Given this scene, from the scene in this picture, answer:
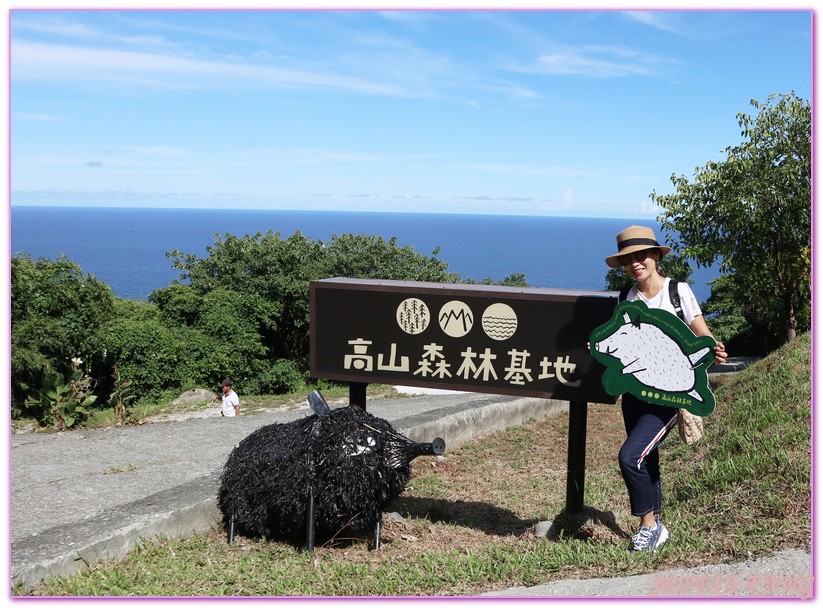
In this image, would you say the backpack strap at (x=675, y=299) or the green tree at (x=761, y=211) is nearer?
the backpack strap at (x=675, y=299)

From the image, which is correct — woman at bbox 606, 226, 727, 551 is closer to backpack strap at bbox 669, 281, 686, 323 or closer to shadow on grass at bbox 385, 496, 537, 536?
backpack strap at bbox 669, 281, 686, 323

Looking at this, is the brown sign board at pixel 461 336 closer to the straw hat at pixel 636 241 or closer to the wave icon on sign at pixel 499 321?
the wave icon on sign at pixel 499 321

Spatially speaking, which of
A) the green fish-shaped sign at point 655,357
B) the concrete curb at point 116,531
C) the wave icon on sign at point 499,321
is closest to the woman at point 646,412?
the green fish-shaped sign at point 655,357

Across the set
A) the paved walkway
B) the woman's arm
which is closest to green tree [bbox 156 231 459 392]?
the paved walkway

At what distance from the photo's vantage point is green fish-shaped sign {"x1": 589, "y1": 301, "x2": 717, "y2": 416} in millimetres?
4488

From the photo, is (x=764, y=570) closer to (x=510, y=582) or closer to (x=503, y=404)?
(x=510, y=582)

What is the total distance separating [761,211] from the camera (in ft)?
48.9

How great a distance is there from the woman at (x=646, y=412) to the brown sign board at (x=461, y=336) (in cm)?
42

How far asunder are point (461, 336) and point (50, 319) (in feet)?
41.7

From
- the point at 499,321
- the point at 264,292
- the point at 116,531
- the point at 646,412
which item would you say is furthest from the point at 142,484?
the point at 264,292

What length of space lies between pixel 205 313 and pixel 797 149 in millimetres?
12455

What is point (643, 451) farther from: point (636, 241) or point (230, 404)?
point (230, 404)

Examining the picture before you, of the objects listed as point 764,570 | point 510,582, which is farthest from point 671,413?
point 510,582

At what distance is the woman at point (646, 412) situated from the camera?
15.0ft
